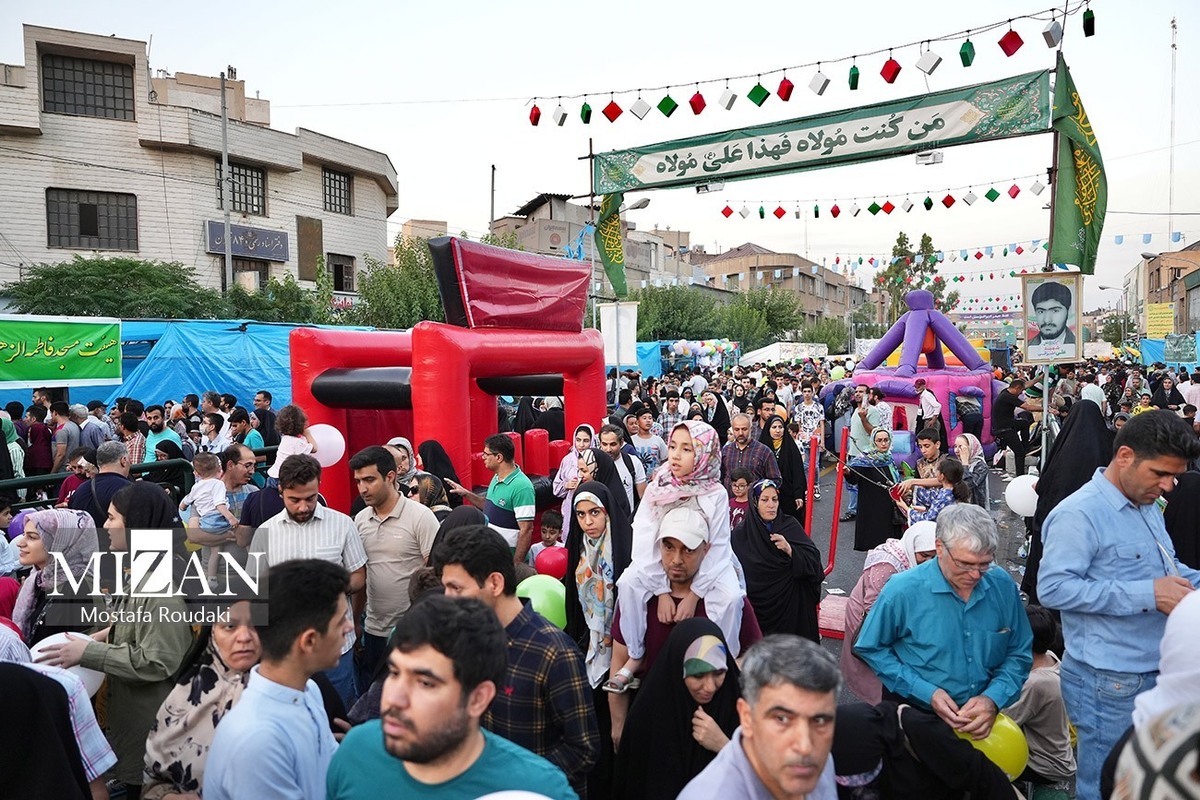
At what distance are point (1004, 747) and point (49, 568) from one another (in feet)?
13.1

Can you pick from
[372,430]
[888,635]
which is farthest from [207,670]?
[372,430]

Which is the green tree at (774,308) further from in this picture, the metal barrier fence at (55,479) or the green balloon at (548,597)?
the green balloon at (548,597)

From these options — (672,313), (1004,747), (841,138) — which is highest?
(841,138)

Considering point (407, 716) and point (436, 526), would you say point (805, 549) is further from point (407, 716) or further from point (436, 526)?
point (407, 716)

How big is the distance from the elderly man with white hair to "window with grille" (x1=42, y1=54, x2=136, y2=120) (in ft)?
95.5

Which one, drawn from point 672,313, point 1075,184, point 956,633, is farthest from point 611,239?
A: point 672,313

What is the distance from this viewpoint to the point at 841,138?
36.3 feet

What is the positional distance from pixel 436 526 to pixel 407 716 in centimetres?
257

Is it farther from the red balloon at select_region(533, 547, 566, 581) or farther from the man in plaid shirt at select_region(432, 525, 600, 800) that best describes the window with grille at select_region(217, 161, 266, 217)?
the man in plaid shirt at select_region(432, 525, 600, 800)

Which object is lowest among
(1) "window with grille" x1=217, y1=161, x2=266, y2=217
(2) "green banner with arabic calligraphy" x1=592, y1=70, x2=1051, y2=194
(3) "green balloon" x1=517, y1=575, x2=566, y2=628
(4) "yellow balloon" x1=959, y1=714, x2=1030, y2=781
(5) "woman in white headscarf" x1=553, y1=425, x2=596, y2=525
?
(4) "yellow balloon" x1=959, y1=714, x2=1030, y2=781

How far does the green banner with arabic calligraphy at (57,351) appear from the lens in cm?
1087

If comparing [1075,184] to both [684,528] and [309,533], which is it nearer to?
[684,528]

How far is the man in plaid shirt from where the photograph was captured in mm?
2664

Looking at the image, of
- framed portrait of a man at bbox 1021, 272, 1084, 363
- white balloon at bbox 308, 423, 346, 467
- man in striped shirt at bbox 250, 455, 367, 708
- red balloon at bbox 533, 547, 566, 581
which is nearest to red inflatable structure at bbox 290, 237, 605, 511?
white balloon at bbox 308, 423, 346, 467
